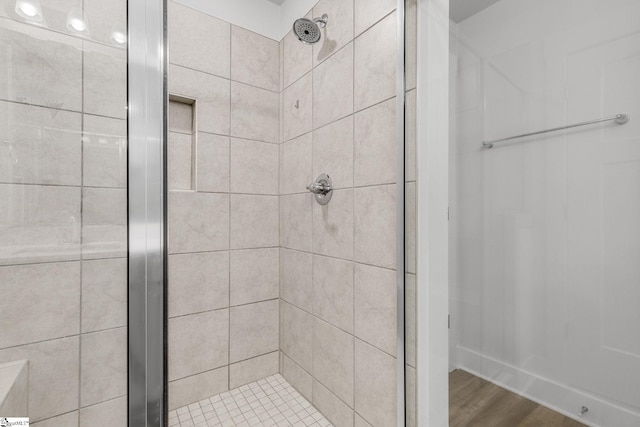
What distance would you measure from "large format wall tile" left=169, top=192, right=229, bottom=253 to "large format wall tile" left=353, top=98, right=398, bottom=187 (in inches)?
28.5

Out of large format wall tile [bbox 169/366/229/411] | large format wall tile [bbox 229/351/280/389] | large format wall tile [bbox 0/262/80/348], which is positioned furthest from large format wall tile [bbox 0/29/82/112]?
large format wall tile [bbox 229/351/280/389]

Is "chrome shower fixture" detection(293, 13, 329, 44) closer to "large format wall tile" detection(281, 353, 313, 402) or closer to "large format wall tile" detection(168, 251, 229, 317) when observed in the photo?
"large format wall tile" detection(168, 251, 229, 317)

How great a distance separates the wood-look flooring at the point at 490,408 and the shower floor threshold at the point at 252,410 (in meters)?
0.67

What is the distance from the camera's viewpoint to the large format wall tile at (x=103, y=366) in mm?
644

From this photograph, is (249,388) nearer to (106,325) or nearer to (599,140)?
(106,325)

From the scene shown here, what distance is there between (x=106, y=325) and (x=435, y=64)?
1114mm

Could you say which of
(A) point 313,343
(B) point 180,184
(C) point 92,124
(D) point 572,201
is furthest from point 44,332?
(D) point 572,201

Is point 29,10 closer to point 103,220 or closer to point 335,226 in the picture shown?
point 103,220

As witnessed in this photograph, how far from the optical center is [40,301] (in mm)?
592

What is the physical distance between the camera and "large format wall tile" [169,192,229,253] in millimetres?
1359

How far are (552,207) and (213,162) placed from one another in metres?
1.33

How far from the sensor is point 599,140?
23.8 inches

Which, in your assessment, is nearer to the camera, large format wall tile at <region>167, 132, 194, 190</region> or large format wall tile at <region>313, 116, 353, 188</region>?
large format wall tile at <region>313, 116, 353, 188</region>

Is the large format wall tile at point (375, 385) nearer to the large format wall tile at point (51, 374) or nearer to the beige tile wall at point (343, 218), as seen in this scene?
the beige tile wall at point (343, 218)
